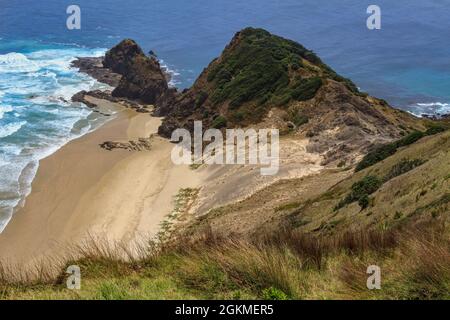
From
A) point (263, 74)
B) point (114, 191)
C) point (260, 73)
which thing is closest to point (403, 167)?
point (114, 191)

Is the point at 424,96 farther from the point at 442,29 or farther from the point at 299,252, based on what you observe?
the point at 299,252

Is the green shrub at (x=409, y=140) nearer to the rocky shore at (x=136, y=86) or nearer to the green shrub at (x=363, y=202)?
the green shrub at (x=363, y=202)

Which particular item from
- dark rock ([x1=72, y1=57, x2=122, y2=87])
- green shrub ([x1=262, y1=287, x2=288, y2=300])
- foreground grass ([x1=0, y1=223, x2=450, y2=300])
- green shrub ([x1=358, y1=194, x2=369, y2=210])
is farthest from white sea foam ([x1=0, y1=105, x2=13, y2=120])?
green shrub ([x1=262, y1=287, x2=288, y2=300])

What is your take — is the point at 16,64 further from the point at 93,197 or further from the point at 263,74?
the point at 93,197

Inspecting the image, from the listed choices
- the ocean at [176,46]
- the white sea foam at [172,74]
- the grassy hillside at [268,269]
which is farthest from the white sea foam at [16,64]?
the grassy hillside at [268,269]

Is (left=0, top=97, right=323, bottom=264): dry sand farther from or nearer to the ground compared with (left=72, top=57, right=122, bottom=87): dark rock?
nearer to the ground

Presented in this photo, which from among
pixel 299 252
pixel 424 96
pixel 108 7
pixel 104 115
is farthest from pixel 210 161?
pixel 108 7

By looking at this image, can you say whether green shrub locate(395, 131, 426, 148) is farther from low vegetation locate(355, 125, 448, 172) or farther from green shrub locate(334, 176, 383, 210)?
green shrub locate(334, 176, 383, 210)
